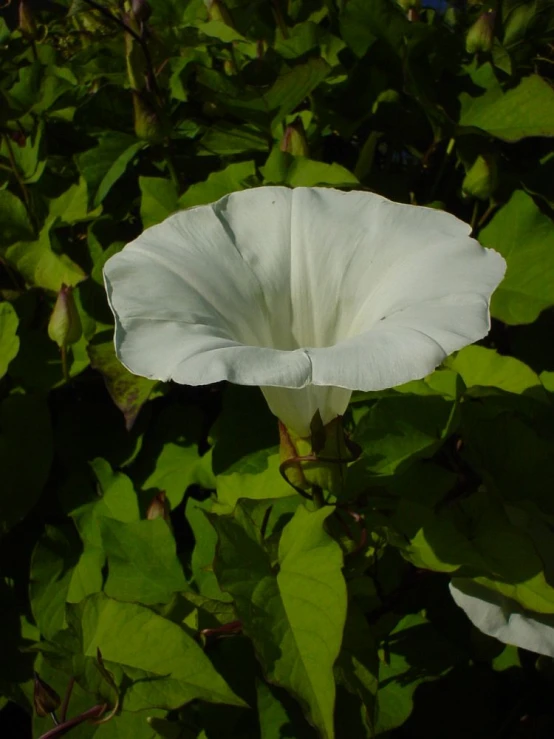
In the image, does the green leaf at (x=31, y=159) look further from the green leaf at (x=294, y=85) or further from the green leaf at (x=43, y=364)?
the green leaf at (x=294, y=85)

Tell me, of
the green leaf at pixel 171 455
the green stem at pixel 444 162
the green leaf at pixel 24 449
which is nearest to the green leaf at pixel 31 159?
the green leaf at pixel 24 449

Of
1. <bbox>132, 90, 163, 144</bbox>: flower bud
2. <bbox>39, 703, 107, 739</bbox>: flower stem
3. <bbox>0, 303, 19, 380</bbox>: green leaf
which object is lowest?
<bbox>39, 703, 107, 739</bbox>: flower stem

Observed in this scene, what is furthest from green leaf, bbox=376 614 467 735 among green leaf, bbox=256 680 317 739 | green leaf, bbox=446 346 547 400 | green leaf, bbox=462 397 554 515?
green leaf, bbox=446 346 547 400

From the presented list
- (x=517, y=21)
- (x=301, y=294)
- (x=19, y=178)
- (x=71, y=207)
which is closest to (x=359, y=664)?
(x=301, y=294)

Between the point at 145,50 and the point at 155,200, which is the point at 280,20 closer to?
the point at 145,50

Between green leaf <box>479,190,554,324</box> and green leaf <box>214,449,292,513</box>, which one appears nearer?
green leaf <box>214,449,292,513</box>

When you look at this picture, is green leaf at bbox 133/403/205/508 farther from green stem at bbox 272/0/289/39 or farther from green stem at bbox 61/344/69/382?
green stem at bbox 272/0/289/39
